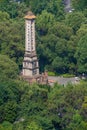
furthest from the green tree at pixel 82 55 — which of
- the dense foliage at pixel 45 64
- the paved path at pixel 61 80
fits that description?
the paved path at pixel 61 80

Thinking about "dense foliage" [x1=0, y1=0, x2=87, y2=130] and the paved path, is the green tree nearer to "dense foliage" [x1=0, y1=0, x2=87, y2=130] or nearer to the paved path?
"dense foliage" [x1=0, y1=0, x2=87, y2=130]

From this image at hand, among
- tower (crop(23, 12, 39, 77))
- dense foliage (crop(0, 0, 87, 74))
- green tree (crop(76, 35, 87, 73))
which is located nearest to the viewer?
tower (crop(23, 12, 39, 77))

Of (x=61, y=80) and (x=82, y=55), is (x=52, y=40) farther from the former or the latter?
(x=61, y=80)

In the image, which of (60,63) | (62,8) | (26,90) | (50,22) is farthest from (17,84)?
(62,8)

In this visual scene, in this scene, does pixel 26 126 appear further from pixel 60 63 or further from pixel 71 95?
pixel 60 63

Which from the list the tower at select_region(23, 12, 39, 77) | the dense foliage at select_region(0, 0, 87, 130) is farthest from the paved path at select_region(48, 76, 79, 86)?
the tower at select_region(23, 12, 39, 77)

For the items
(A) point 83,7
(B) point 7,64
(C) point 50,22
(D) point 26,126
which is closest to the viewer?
(D) point 26,126
